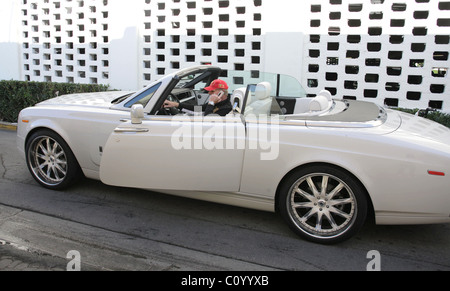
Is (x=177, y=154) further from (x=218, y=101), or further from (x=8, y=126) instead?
(x=8, y=126)

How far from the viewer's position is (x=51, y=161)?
4.55m

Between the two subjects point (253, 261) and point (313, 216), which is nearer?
point (253, 261)

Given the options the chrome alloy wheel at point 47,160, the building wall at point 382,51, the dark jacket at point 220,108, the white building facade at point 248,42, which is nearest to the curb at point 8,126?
the white building facade at point 248,42

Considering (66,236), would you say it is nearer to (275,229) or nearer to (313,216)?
(275,229)

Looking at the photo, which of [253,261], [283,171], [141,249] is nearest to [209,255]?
[253,261]

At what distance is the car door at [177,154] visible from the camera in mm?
3568

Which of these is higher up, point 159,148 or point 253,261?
point 159,148

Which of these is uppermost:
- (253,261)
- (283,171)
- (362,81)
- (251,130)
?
(362,81)

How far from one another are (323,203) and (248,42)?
5516 millimetres

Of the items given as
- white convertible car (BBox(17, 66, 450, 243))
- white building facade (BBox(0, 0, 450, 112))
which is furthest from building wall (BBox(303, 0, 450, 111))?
white convertible car (BBox(17, 66, 450, 243))

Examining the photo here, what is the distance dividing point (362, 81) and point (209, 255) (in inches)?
218

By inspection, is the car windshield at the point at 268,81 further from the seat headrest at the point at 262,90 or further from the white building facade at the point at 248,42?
the white building facade at the point at 248,42

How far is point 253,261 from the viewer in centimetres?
313

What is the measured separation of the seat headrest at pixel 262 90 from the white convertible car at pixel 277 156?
0.6 inches
